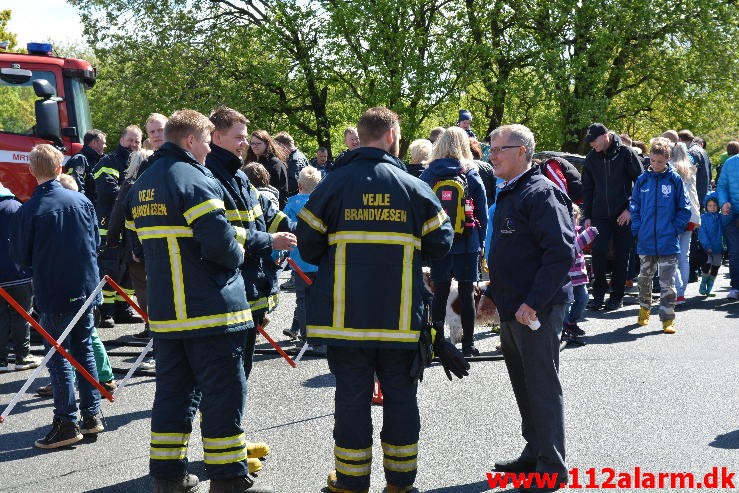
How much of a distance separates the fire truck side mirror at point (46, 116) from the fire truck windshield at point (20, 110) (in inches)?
5.5

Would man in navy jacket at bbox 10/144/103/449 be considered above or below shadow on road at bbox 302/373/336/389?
above

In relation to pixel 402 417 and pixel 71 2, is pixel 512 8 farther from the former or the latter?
pixel 402 417

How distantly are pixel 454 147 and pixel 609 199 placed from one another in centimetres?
359

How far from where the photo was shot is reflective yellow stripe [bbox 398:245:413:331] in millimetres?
4461

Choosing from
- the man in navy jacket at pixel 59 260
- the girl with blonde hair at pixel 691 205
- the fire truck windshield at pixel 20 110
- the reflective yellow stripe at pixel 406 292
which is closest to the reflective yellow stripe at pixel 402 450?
the reflective yellow stripe at pixel 406 292

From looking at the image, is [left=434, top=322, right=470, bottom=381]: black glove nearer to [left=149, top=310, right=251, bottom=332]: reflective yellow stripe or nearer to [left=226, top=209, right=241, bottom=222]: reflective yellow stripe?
[left=149, top=310, right=251, bottom=332]: reflective yellow stripe

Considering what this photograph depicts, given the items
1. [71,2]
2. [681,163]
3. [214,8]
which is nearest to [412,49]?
[214,8]

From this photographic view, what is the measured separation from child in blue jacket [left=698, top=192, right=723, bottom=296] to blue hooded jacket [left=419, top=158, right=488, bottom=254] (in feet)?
16.4

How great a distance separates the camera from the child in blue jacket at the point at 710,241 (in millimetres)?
11516

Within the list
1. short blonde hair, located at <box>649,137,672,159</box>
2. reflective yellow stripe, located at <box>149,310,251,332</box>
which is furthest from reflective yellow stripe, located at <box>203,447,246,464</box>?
short blonde hair, located at <box>649,137,672,159</box>

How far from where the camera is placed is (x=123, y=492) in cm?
487

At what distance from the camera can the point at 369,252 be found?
174 inches

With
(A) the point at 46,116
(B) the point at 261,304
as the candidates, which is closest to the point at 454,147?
(B) the point at 261,304

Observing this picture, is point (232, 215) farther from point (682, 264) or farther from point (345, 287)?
point (682, 264)
